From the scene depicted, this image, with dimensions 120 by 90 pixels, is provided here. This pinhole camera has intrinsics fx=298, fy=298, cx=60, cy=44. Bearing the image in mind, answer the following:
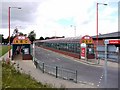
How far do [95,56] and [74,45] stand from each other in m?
9.54

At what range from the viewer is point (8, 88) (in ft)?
40.7

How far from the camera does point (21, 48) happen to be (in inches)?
1817

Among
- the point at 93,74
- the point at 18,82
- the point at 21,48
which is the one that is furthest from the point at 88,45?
the point at 18,82

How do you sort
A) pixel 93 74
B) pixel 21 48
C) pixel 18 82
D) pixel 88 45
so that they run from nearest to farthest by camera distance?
pixel 18 82 → pixel 93 74 → pixel 21 48 → pixel 88 45

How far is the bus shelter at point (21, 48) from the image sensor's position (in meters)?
45.6

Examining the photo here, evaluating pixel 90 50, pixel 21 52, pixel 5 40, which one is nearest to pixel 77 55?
pixel 90 50

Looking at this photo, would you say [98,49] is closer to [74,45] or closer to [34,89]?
[74,45]

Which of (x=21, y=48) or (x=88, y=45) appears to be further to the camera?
(x=88, y=45)

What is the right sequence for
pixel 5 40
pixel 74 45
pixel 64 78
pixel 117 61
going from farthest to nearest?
pixel 5 40 → pixel 74 45 → pixel 117 61 → pixel 64 78

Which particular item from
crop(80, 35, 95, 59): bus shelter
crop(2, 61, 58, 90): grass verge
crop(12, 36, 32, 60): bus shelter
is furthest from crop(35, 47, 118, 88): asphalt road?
crop(80, 35, 95, 59): bus shelter

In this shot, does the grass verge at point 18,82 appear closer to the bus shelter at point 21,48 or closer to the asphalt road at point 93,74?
the asphalt road at point 93,74

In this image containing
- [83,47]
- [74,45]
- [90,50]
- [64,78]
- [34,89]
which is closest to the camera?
[34,89]

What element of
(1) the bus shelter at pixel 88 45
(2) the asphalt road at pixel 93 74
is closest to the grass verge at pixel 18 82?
(2) the asphalt road at pixel 93 74

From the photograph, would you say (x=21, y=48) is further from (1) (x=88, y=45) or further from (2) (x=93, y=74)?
(2) (x=93, y=74)
